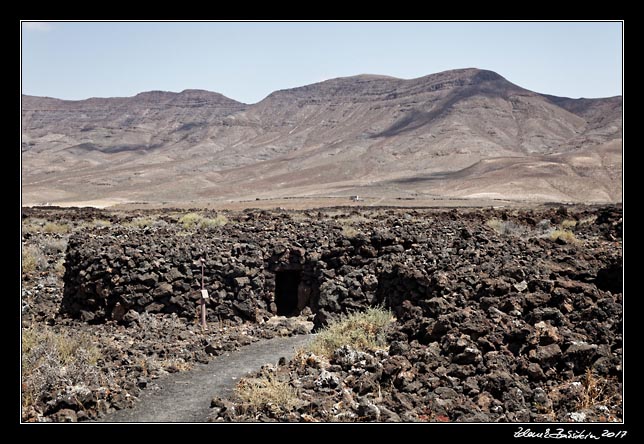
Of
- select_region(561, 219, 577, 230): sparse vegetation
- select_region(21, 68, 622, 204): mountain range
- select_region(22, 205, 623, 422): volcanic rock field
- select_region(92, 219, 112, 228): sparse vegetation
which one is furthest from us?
select_region(21, 68, 622, 204): mountain range

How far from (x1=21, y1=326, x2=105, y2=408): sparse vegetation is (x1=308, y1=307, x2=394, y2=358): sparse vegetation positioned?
10.6 feet

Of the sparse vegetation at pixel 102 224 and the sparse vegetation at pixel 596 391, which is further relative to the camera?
the sparse vegetation at pixel 102 224

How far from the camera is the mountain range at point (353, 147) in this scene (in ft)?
303

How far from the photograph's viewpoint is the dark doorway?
1562 centimetres

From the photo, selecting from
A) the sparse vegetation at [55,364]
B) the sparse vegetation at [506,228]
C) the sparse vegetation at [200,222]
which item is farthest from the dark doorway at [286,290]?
the sparse vegetation at [506,228]

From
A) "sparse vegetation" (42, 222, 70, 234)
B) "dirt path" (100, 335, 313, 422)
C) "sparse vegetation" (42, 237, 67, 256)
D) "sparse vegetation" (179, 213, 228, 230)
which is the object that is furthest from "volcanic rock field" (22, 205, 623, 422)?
"sparse vegetation" (42, 222, 70, 234)

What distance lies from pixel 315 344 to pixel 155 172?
127 meters

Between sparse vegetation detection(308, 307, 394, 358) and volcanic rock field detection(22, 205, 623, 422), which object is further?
sparse vegetation detection(308, 307, 394, 358)

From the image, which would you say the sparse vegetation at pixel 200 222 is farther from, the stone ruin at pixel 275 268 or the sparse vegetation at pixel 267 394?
the sparse vegetation at pixel 267 394

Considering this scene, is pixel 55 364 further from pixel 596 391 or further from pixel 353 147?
pixel 353 147

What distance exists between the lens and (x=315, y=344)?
9516 millimetres

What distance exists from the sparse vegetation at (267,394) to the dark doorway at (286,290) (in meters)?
7.47

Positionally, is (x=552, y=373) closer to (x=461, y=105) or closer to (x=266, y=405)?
(x=266, y=405)

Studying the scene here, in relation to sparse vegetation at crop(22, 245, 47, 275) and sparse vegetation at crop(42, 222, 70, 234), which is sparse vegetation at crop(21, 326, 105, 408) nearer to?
sparse vegetation at crop(22, 245, 47, 275)
